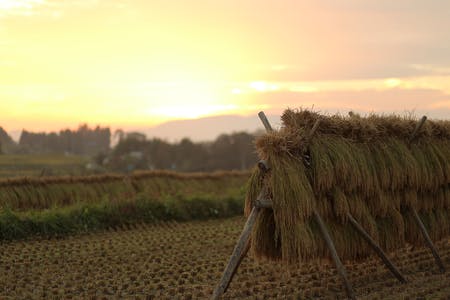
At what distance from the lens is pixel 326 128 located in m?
10.4

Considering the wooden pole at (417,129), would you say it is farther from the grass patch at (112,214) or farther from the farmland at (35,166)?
the farmland at (35,166)

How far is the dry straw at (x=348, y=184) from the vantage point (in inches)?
364

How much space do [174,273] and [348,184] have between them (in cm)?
409

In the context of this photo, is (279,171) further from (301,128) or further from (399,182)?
(399,182)

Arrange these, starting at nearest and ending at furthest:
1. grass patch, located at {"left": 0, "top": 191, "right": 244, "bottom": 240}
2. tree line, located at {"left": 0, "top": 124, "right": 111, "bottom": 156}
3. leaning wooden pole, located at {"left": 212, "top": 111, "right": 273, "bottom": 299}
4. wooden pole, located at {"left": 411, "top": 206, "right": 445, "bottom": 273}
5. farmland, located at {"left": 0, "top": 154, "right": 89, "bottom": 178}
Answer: leaning wooden pole, located at {"left": 212, "top": 111, "right": 273, "bottom": 299} → wooden pole, located at {"left": 411, "top": 206, "right": 445, "bottom": 273} → grass patch, located at {"left": 0, "top": 191, "right": 244, "bottom": 240} → farmland, located at {"left": 0, "top": 154, "right": 89, "bottom": 178} → tree line, located at {"left": 0, "top": 124, "right": 111, "bottom": 156}

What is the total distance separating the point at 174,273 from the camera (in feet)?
39.3

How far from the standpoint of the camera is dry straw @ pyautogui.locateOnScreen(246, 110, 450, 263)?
30.3 feet

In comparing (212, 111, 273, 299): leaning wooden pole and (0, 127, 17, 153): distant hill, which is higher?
(0, 127, 17, 153): distant hill

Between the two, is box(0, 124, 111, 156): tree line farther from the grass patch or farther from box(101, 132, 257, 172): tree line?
the grass patch

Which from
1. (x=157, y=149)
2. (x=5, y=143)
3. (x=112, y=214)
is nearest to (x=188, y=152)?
(x=157, y=149)

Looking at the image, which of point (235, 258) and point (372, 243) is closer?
point (235, 258)

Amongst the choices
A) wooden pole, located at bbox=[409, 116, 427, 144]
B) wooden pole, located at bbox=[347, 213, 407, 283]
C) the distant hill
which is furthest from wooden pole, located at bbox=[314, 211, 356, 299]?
the distant hill

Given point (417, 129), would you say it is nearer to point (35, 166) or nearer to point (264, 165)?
point (264, 165)

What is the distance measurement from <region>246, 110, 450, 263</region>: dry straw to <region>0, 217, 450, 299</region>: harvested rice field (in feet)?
2.23
